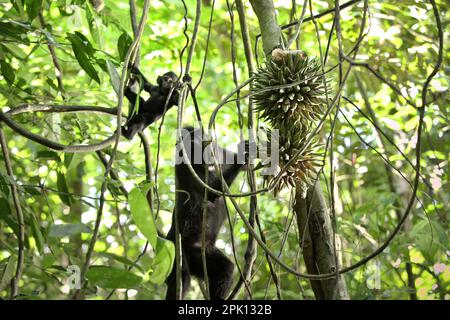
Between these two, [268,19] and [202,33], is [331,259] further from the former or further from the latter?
[202,33]

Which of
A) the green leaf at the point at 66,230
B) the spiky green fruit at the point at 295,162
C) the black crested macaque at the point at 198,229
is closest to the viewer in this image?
the spiky green fruit at the point at 295,162

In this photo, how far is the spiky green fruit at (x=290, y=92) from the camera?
4.54 ft

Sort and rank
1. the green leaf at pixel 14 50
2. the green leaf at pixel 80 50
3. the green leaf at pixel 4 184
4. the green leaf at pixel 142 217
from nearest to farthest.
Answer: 1. the green leaf at pixel 142 217
2. the green leaf at pixel 80 50
3. the green leaf at pixel 4 184
4. the green leaf at pixel 14 50

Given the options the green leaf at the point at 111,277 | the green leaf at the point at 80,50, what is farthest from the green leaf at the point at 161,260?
the green leaf at the point at 80,50

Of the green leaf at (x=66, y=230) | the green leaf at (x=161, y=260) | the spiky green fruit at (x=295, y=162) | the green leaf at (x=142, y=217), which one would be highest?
the green leaf at (x=66, y=230)

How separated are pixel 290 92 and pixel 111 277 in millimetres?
619

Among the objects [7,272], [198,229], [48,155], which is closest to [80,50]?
[48,155]

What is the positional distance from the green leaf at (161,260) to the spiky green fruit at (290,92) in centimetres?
44

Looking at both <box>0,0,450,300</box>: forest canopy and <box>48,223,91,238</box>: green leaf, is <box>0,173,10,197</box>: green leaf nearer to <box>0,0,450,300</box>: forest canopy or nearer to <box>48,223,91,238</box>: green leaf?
<box>0,0,450,300</box>: forest canopy

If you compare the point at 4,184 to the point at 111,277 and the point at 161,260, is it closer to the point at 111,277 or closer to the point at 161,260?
the point at 111,277

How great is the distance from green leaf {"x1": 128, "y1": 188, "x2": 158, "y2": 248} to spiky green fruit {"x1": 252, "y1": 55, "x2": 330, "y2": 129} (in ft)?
1.36

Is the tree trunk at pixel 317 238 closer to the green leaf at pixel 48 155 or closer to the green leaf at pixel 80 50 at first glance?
the green leaf at pixel 80 50
